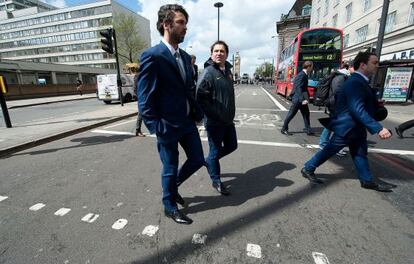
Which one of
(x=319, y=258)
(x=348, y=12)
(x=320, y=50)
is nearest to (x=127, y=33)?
(x=348, y=12)

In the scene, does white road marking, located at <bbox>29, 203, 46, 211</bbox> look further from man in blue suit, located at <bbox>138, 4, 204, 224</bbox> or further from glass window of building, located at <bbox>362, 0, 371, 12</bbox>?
glass window of building, located at <bbox>362, 0, 371, 12</bbox>

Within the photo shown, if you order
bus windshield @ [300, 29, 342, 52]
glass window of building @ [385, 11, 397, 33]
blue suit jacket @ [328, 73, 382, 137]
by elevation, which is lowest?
blue suit jacket @ [328, 73, 382, 137]

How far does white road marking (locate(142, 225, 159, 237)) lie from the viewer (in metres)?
2.19

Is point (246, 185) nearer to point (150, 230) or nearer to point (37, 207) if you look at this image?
point (150, 230)

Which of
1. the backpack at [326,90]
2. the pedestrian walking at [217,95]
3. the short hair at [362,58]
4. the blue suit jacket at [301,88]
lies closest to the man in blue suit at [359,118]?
the short hair at [362,58]

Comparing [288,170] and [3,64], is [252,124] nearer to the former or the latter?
[288,170]

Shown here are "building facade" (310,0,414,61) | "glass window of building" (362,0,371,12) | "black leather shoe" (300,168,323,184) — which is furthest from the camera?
"glass window of building" (362,0,371,12)

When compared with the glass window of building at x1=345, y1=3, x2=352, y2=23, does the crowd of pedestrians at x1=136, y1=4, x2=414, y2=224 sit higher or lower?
lower

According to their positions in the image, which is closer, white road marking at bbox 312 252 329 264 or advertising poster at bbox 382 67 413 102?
white road marking at bbox 312 252 329 264

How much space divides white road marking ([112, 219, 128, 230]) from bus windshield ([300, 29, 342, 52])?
1299cm

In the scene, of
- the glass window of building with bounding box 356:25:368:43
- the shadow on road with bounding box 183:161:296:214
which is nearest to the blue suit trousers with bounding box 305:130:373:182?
the shadow on road with bounding box 183:161:296:214

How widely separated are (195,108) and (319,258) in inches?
68.5

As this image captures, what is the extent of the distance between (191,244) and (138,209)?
0.87 m

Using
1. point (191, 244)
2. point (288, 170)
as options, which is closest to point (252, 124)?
point (288, 170)
